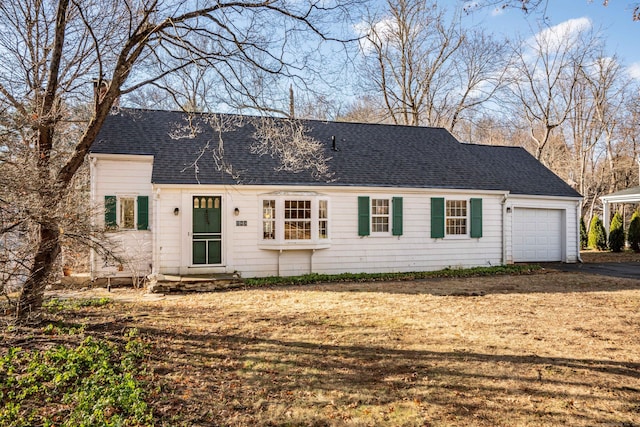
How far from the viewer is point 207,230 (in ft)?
38.0

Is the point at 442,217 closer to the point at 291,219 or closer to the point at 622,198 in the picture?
the point at 291,219

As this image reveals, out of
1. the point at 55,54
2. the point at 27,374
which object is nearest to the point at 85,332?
the point at 27,374

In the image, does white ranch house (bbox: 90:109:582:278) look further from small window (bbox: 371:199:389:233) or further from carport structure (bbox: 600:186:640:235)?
carport structure (bbox: 600:186:640:235)

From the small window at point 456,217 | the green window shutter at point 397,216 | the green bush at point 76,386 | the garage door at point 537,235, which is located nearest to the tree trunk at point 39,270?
the green bush at point 76,386

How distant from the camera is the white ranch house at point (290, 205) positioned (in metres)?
11.5

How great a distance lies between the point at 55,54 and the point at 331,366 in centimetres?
641

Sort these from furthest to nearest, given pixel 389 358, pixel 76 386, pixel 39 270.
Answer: pixel 39 270 → pixel 389 358 → pixel 76 386

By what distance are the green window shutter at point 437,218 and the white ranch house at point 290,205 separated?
0.12ft

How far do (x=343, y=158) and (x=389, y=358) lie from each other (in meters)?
9.33

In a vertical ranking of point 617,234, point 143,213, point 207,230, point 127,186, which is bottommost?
point 617,234

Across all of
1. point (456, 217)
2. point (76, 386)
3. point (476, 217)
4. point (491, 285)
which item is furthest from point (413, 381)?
point (476, 217)

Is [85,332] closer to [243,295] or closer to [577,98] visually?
[243,295]

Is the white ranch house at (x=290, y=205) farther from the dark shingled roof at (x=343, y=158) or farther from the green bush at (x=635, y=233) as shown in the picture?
the green bush at (x=635, y=233)

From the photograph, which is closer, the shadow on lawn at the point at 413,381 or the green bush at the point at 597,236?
the shadow on lawn at the point at 413,381
